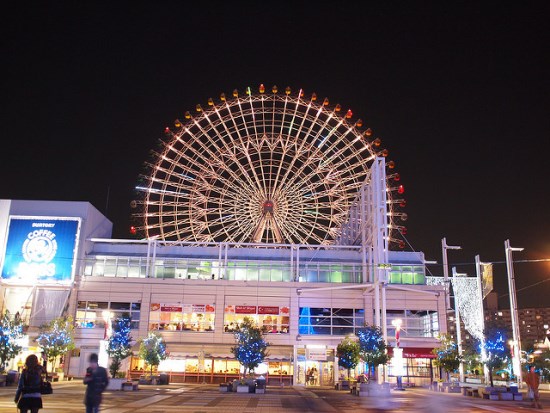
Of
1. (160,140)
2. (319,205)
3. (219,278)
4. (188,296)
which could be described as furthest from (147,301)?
(319,205)

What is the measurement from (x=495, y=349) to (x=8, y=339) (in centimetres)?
3477

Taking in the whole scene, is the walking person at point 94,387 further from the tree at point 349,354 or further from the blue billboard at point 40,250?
the blue billboard at point 40,250

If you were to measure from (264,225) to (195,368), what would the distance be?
16418mm

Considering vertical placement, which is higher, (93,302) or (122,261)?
(122,261)

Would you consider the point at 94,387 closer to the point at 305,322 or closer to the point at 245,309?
the point at 245,309

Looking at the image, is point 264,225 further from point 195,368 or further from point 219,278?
point 195,368

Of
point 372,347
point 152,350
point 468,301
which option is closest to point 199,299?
point 152,350

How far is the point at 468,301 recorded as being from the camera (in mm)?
56719

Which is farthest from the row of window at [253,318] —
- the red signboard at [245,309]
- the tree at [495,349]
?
the tree at [495,349]

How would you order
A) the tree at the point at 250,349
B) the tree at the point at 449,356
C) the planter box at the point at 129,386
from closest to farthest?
the planter box at the point at 129,386
the tree at the point at 250,349
the tree at the point at 449,356

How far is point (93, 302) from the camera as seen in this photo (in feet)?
192

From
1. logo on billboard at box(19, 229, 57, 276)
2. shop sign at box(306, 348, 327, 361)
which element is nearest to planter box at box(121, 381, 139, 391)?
shop sign at box(306, 348, 327, 361)

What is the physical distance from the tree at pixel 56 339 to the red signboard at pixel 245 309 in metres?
16.5

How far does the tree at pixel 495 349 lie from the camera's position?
36562mm
